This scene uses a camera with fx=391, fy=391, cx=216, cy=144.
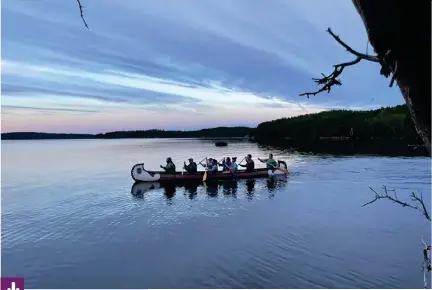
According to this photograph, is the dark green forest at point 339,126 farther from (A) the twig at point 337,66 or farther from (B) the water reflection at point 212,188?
(A) the twig at point 337,66

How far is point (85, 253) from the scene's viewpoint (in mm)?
13625

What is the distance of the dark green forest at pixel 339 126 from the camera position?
114 metres

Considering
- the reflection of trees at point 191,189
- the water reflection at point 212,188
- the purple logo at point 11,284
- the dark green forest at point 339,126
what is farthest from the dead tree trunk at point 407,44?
the dark green forest at point 339,126

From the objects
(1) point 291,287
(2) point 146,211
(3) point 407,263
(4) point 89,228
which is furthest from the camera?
(2) point 146,211

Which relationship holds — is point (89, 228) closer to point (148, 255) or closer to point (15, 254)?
point (15, 254)

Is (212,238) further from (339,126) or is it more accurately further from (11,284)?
(339,126)

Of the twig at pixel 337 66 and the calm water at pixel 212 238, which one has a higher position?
the twig at pixel 337 66

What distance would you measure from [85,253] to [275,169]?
71.4ft

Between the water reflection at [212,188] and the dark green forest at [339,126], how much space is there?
230 ft

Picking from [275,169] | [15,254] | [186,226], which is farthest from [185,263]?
[275,169]

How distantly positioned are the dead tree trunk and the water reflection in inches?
844

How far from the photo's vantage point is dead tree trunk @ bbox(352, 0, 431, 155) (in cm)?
179

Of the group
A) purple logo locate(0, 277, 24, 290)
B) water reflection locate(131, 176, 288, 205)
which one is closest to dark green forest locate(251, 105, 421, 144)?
water reflection locate(131, 176, 288, 205)

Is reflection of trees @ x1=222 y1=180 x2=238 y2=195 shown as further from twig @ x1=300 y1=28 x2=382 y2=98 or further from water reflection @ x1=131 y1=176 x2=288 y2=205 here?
twig @ x1=300 y1=28 x2=382 y2=98
